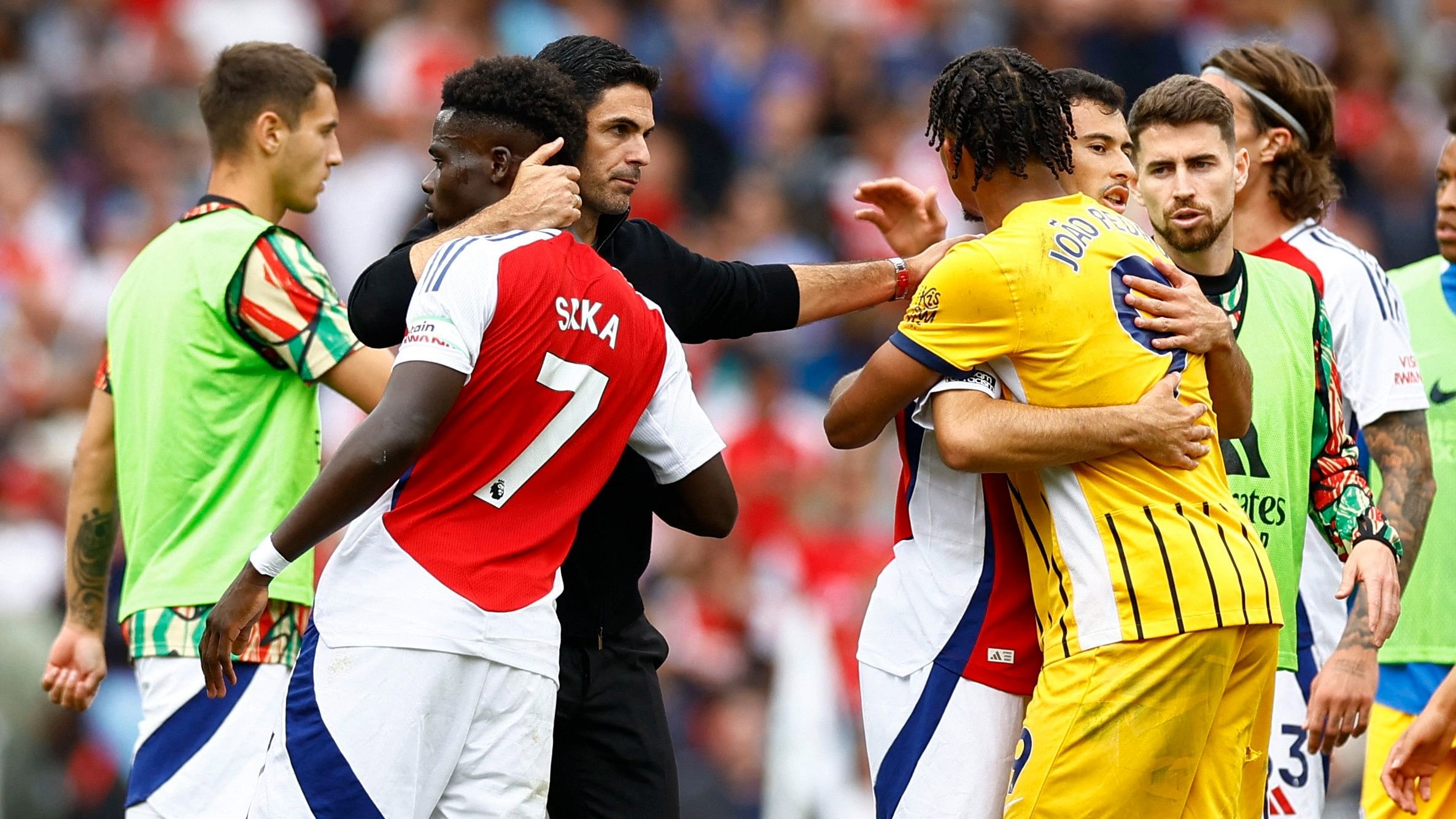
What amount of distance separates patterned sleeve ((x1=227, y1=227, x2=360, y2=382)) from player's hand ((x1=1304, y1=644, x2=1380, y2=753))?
9.82ft

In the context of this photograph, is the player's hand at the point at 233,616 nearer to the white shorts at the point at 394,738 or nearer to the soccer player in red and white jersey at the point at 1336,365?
the white shorts at the point at 394,738

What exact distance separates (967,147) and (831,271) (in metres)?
0.93

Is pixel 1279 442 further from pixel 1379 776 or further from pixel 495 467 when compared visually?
pixel 495 467

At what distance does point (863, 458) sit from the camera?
395 inches

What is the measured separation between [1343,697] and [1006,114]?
191 centimetres

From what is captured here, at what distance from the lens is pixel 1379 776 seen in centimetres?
550

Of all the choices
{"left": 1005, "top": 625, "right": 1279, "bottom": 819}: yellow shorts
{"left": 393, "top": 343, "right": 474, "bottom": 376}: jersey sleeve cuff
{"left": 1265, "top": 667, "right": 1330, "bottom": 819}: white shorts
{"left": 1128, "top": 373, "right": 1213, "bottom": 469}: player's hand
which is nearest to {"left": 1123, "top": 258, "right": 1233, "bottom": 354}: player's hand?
{"left": 1128, "top": 373, "right": 1213, "bottom": 469}: player's hand

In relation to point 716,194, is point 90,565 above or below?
below

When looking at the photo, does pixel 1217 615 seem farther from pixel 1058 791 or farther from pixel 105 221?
pixel 105 221

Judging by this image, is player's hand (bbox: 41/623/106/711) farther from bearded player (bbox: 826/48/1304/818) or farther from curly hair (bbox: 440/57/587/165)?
bearded player (bbox: 826/48/1304/818)

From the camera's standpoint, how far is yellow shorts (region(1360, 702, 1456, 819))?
5.40m

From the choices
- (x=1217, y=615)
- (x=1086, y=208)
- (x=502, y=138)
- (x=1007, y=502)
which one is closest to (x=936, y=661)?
(x=1007, y=502)

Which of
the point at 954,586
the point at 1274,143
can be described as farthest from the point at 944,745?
the point at 1274,143

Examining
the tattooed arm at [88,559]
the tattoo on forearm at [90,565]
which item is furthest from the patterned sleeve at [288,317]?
the tattoo on forearm at [90,565]
